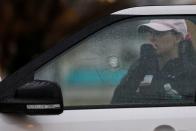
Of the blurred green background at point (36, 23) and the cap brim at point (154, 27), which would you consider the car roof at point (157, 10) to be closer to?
the cap brim at point (154, 27)

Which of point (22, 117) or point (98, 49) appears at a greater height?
point (98, 49)

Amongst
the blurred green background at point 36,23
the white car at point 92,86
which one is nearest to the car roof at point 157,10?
the white car at point 92,86

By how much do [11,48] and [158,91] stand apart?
19.8m

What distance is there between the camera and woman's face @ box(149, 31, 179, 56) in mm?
3504

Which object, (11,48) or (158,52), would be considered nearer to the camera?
(158,52)

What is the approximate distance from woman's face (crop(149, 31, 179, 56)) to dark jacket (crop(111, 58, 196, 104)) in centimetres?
6

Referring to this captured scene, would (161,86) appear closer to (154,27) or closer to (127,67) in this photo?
(127,67)

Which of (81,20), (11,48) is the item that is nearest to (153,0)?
(81,20)

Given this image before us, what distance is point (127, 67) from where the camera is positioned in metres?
3.47

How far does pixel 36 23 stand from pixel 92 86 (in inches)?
770

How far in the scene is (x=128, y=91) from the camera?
3.43 metres

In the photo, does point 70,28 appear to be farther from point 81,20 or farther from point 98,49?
point 98,49

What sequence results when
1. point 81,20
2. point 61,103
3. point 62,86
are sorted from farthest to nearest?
1. point 81,20
2. point 62,86
3. point 61,103

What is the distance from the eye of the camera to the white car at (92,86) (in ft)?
10.9
